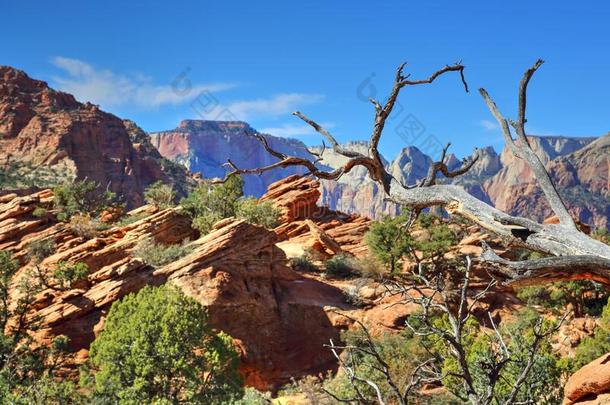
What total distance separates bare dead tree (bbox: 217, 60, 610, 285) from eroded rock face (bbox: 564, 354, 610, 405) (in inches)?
158

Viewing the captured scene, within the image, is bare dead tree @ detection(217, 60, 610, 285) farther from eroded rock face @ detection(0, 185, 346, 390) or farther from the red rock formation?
the red rock formation

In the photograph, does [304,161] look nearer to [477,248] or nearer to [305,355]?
[305,355]

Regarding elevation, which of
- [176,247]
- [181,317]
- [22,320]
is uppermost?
[176,247]

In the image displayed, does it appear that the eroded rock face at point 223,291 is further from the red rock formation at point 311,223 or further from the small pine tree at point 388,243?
the red rock formation at point 311,223

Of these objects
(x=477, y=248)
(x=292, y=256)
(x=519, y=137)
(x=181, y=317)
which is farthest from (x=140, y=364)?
(x=477, y=248)

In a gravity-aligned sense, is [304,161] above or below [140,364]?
above

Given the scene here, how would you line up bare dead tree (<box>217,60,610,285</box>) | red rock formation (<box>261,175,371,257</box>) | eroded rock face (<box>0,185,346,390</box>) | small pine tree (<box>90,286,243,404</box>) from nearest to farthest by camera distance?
bare dead tree (<box>217,60,610,285</box>) → small pine tree (<box>90,286,243,404</box>) → eroded rock face (<box>0,185,346,390</box>) → red rock formation (<box>261,175,371,257</box>)

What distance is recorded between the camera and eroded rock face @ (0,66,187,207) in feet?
251

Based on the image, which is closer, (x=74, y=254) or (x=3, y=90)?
(x=74, y=254)

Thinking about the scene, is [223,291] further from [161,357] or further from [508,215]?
[508,215]

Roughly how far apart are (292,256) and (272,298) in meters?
8.77

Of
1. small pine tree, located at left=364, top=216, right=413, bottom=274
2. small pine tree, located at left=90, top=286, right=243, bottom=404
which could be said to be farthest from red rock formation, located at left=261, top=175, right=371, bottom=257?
small pine tree, located at left=90, top=286, right=243, bottom=404

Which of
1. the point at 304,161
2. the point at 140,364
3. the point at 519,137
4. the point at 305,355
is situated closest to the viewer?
the point at 519,137

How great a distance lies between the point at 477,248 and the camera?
34.6m
